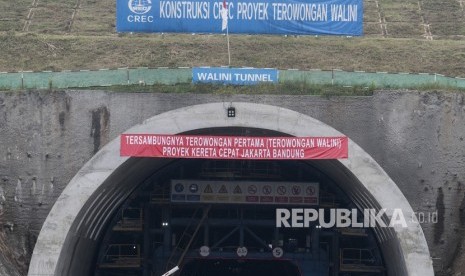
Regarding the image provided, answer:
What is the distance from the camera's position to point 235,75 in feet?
99.7

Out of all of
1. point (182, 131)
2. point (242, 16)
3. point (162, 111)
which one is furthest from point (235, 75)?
point (182, 131)

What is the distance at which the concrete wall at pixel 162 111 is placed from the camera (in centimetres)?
2833

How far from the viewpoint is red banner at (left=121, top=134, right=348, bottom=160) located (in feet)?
84.6

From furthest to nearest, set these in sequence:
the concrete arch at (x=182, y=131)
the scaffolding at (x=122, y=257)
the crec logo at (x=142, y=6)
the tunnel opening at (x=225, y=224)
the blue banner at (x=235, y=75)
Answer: the crec logo at (x=142, y=6) < the scaffolding at (x=122, y=257) < the tunnel opening at (x=225, y=224) < the blue banner at (x=235, y=75) < the concrete arch at (x=182, y=131)

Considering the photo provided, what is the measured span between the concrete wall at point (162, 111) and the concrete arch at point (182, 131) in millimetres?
1612

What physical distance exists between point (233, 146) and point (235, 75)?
467 centimetres

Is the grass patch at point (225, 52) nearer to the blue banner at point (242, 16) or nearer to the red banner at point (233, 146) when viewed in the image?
the blue banner at point (242, 16)

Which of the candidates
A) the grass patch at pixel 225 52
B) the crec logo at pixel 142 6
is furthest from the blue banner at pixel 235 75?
the grass patch at pixel 225 52

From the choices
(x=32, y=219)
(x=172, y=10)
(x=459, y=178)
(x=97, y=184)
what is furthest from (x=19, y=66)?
(x=459, y=178)

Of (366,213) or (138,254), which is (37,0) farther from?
(366,213)

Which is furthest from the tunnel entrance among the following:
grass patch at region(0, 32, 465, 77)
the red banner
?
grass patch at region(0, 32, 465, 77)

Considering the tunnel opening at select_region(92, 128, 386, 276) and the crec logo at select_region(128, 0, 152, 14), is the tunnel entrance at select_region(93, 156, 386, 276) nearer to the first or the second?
the tunnel opening at select_region(92, 128, 386, 276)

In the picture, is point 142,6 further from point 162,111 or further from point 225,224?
point 225,224

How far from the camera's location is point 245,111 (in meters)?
26.4
